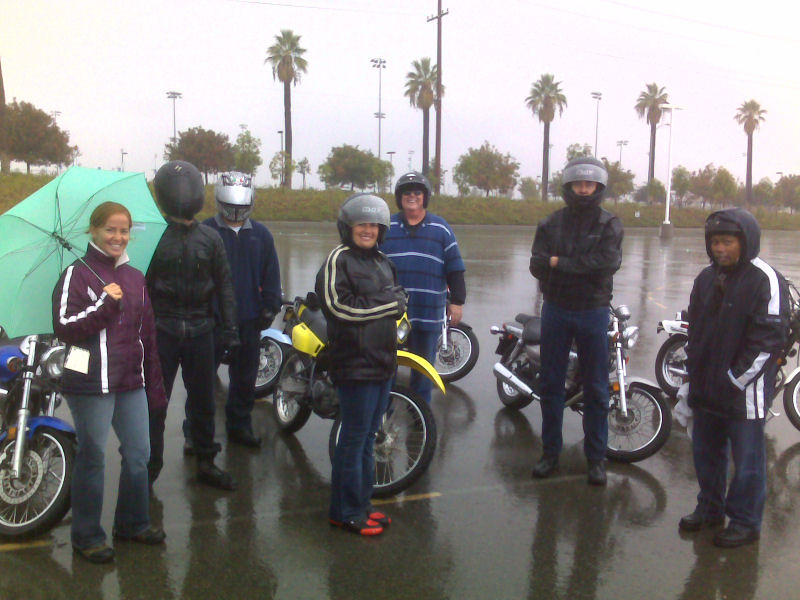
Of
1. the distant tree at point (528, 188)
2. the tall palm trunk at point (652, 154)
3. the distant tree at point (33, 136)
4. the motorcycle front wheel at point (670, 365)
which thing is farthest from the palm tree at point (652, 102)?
the motorcycle front wheel at point (670, 365)

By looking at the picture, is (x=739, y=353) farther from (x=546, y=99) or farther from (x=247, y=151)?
(x=546, y=99)

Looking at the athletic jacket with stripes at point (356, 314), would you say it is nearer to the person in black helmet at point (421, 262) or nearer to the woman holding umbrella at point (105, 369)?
the woman holding umbrella at point (105, 369)

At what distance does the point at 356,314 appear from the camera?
3.88 meters

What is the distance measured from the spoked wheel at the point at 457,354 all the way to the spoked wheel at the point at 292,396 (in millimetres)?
2219

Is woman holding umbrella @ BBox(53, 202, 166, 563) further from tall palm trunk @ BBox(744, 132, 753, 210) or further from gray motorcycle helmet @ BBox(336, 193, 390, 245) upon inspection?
tall palm trunk @ BBox(744, 132, 753, 210)

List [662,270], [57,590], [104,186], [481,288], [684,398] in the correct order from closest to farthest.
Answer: [57,590], [104,186], [684,398], [481,288], [662,270]

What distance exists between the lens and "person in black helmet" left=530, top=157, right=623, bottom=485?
4.75 m

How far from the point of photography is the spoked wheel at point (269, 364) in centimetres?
691

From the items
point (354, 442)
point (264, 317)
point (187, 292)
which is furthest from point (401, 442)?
point (187, 292)

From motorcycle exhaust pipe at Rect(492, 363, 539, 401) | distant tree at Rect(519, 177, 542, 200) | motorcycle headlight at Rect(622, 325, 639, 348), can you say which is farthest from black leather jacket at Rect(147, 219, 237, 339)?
distant tree at Rect(519, 177, 542, 200)

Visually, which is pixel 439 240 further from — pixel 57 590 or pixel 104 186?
pixel 57 590

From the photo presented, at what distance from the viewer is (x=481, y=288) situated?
15.0 metres

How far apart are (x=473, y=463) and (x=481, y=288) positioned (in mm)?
9869

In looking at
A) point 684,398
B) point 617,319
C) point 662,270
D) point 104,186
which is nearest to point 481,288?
point 662,270
